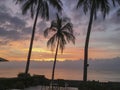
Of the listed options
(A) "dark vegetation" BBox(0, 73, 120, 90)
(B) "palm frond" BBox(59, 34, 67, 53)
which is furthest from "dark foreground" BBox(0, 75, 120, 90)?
(B) "palm frond" BBox(59, 34, 67, 53)

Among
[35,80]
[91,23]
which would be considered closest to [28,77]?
[35,80]

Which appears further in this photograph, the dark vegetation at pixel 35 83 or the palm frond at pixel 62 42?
the palm frond at pixel 62 42

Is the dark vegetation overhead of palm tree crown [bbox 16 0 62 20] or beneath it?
beneath

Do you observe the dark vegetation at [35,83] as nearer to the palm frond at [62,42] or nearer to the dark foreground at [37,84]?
the dark foreground at [37,84]

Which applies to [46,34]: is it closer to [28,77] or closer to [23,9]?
[23,9]

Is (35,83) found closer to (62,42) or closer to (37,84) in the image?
(37,84)

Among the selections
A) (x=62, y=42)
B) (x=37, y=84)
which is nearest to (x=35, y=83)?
(x=37, y=84)

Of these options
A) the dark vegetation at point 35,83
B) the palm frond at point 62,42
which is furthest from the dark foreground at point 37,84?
the palm frond at point 62,42

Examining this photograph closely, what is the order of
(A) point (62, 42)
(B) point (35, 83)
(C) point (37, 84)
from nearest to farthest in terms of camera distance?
(B) point (35, 83), (C) point (37, 84), (A) point (62, 42)

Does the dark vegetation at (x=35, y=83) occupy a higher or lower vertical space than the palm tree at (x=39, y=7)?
lower

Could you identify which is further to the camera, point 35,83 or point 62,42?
point 62,42

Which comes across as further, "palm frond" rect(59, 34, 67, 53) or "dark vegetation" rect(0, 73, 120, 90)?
"palm frond" rect(59, 34, 67, 53)

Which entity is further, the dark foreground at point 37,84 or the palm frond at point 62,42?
the palm frond at point 62,42

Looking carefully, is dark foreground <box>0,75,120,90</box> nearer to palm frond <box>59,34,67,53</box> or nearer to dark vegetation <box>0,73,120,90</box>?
dark vegetation <box>0,73,120,90</box>
